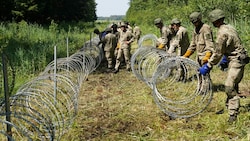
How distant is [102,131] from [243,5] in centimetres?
618

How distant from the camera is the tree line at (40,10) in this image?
96.3 ft

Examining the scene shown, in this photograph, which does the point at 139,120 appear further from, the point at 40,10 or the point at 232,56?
the point at 40,10

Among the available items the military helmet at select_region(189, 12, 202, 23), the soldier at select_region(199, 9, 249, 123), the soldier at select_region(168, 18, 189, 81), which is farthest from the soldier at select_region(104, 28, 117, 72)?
the soldier at select_region(199, 9, 249, 123)

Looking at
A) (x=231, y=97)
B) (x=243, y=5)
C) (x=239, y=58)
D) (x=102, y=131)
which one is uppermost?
(x=243, y=5)

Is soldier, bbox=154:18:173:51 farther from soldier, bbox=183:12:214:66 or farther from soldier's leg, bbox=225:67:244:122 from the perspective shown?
soldier's leg, bbox=225:67:244:122

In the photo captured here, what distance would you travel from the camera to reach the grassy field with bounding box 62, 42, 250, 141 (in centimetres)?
543

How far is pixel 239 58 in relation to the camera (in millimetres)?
5637

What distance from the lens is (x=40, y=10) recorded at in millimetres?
32094

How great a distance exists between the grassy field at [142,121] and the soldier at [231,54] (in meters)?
0.32

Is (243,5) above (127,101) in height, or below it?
above

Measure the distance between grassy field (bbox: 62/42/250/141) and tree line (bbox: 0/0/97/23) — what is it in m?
21.3

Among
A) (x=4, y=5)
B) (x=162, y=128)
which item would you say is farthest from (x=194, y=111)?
(x=4, y=5)

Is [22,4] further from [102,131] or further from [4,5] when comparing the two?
[102,131]

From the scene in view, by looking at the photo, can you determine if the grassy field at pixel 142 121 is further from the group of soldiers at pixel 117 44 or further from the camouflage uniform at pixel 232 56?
the group of soldiers at pixel 117 44
